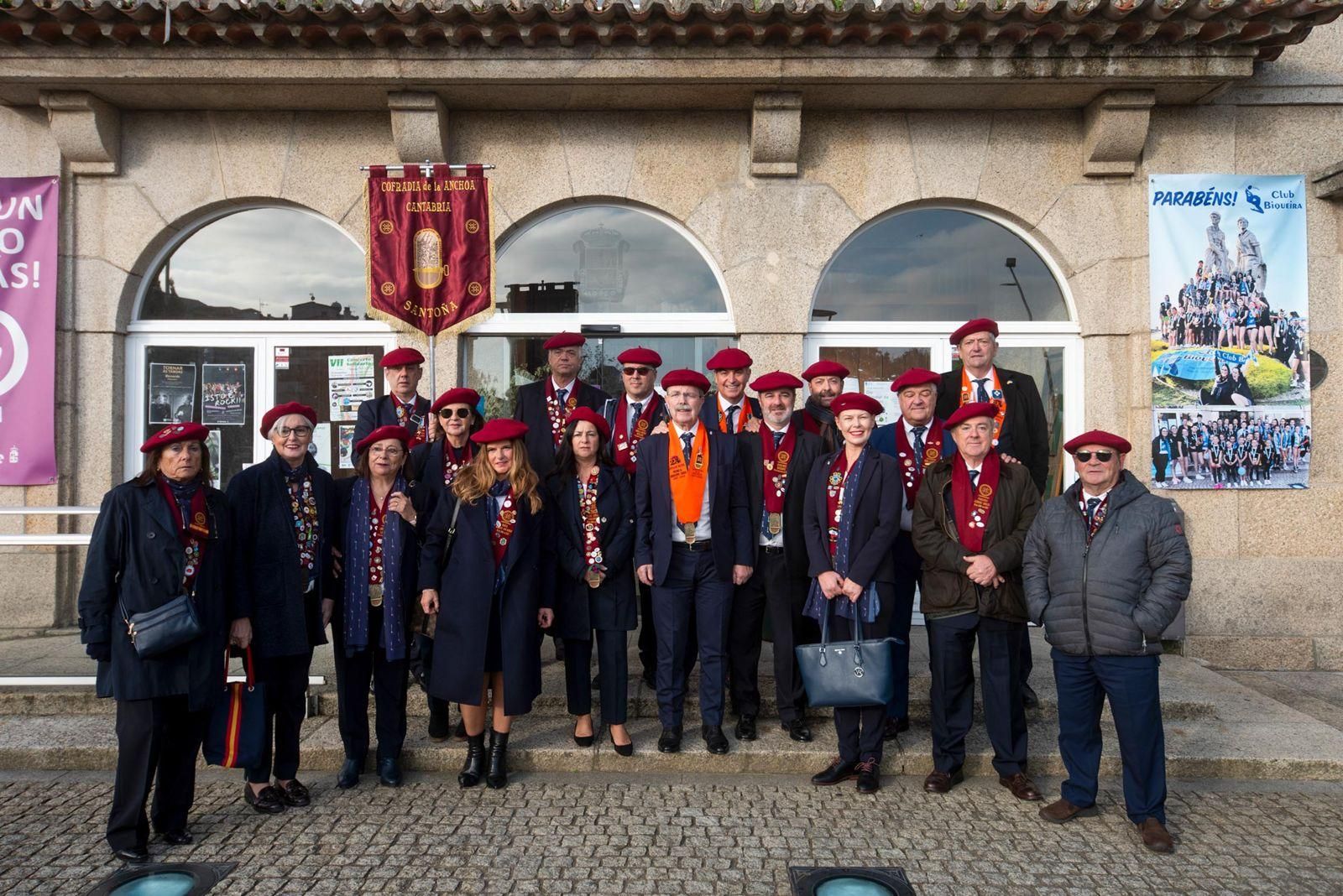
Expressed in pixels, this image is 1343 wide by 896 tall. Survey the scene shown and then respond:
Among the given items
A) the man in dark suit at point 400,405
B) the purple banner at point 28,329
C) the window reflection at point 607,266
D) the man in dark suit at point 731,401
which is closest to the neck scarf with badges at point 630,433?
the man in dark suit at point 731,401

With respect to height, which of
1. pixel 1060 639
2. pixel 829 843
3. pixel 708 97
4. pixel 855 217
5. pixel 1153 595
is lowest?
pixel 829 843

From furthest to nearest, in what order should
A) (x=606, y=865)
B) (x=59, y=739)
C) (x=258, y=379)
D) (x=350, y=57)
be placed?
1. (x=258, y=379)
2. (x=350, y=57)
3. (x=59, y=739)
4. (x=606, y=865)

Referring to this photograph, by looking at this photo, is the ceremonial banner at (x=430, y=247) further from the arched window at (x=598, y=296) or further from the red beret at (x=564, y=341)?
the red beret at (x=564, y=341)

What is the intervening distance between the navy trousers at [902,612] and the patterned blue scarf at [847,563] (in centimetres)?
48

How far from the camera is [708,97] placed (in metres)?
6.85

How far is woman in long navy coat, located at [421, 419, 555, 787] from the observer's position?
14.5 ft

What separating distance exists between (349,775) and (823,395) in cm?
353

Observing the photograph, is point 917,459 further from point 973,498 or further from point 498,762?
point 498,762

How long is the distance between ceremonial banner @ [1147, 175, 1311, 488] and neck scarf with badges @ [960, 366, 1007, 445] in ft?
8.79

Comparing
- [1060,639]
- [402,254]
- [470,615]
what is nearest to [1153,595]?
[1060,639]

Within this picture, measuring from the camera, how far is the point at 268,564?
4.16 metres

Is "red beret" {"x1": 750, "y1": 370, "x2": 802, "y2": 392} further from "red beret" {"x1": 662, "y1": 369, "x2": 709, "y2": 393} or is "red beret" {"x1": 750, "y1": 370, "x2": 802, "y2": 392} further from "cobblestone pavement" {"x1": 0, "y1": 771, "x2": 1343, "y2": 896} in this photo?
"cobblestone pavement" {"x1": 0, "y1": 771, "x2": 1343, "y2": 896}

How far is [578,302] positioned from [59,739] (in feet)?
16.0

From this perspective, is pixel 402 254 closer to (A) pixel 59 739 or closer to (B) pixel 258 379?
(B) pixel 258 379
